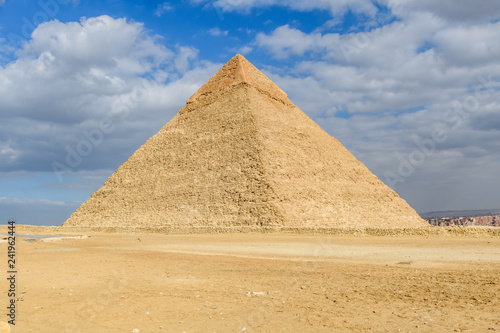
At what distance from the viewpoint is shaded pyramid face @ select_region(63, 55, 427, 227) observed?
39.1 metres

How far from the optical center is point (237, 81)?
188 ft

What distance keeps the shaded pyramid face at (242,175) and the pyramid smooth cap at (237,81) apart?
204mm

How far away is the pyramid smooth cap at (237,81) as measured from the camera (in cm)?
5781

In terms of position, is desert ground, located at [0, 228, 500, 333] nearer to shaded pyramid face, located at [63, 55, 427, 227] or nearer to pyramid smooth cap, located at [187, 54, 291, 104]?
shaded pyramid face, located at [63, 55, 427, 227]

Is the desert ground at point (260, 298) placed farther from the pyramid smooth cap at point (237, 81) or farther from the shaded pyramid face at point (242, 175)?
the pyramid smooth cap at point (237, 81)

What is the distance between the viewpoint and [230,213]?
3806 centimetres

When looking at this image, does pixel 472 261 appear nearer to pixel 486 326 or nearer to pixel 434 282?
pixel 434 282

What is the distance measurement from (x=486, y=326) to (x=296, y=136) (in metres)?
46.3

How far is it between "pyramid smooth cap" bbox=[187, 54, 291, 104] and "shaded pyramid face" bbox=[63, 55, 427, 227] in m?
0.20

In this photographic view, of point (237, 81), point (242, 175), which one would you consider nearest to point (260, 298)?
point (242, 175)

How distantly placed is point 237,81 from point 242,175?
19.6 m

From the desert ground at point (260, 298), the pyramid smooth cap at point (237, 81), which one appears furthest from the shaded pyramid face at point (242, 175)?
the desert ground at point (260, 298)

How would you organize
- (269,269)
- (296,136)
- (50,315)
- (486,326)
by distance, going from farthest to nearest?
(296,136) < (269,269) < (50,315) < (486,326)

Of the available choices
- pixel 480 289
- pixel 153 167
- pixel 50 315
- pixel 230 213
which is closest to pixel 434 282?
pixel 480 289
